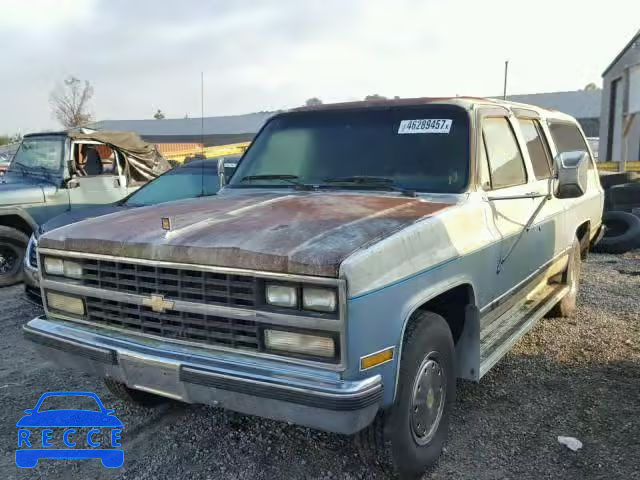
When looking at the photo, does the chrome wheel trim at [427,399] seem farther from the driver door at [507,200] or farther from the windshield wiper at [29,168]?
the windshield wiper at [29,168]

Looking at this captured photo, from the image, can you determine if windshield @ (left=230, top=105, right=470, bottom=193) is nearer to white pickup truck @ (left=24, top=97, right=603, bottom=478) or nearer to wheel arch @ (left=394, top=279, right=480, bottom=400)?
white pickup truck @ (left=24, top=97, right=603, bottom=478)

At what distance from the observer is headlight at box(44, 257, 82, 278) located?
3.20m

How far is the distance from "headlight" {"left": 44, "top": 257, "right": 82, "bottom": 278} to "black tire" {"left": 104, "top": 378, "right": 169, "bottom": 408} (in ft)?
2.86

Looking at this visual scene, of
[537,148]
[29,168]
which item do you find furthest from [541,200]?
[29,168]

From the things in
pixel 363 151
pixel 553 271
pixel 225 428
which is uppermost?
pixel 363 151

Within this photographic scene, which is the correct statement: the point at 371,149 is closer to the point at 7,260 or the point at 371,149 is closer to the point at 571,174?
the point at 571,174

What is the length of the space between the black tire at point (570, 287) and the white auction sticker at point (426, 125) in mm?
2477

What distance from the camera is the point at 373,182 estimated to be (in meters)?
3.77

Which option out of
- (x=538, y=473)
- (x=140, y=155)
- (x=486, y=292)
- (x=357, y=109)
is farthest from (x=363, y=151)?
(x=140, y=155)

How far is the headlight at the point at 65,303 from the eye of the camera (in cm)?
323

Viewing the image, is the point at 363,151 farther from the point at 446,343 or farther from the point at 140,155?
the point at 140,155

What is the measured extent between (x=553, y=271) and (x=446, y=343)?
8.15 ft

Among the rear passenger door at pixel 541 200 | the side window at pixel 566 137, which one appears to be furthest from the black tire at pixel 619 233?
the rear passenger door at pixel 541 200

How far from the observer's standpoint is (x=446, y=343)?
3.07m
